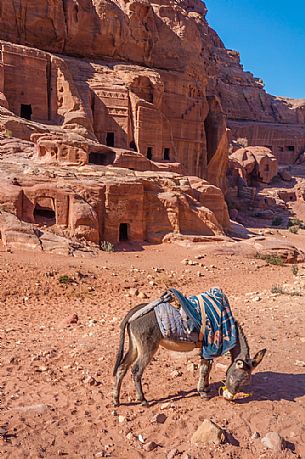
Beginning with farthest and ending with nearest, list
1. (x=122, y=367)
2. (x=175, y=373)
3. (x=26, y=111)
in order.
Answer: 1. (x=26, y=111)
2. (x=175, y=373)
3. (x=122, y=367)

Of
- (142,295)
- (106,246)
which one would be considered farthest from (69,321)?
(106,246)

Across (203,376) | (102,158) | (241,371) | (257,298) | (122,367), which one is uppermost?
(102,158)

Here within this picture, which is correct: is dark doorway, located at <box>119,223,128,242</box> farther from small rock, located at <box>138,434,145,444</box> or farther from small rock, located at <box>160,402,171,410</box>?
small rock, located at <box>138,434,145,444</box>

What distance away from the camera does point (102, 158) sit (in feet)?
79.9

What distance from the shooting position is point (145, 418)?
193 inches

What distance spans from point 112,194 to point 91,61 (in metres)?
20.5

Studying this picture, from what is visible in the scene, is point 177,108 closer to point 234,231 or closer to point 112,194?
point 234,231

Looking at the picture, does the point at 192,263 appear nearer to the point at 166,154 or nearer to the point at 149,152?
the point at 149,152

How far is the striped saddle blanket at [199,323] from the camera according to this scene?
16.4ft

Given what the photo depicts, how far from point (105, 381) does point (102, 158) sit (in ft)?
64.9

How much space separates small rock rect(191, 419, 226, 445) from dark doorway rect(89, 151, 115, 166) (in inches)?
806

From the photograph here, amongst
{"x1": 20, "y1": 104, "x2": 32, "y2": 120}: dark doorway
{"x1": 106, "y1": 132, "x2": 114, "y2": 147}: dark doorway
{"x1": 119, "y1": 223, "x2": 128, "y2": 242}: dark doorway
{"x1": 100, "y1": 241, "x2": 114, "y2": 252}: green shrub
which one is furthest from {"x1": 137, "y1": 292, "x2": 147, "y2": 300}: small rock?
{"x1": 106, "y1": 132, "x2": 114, "y2": 147}: dark doorway

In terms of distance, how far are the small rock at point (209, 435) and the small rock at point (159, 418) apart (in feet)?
1.65

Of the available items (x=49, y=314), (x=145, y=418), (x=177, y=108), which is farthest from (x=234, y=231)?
(x=145, y=418)
